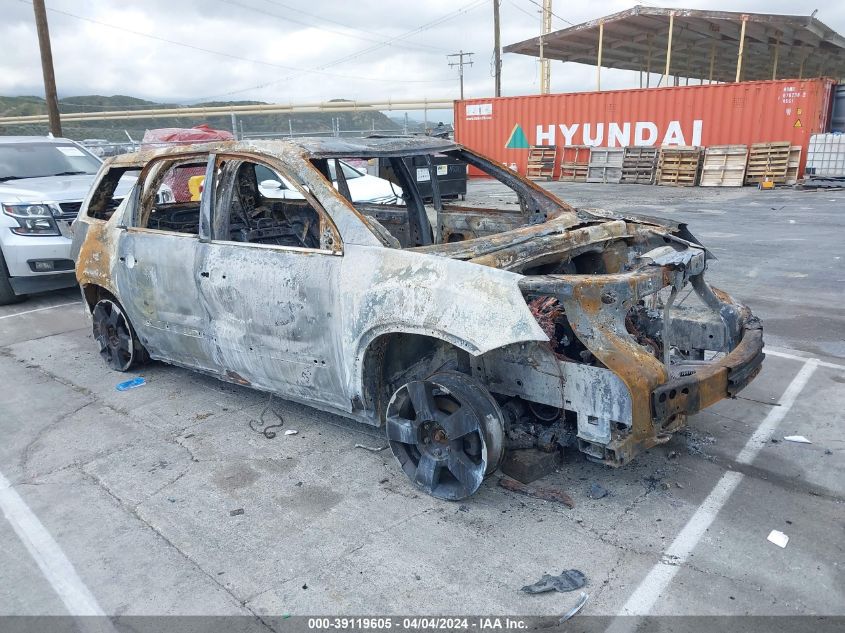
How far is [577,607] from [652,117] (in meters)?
20.5

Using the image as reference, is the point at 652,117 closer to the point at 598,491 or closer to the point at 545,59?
the point at 545,59

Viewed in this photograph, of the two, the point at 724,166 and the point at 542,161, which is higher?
the point at 542,161

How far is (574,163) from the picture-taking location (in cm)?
2252

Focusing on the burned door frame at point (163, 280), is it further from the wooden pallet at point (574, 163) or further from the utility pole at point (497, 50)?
the utility pole at point (497, 50)

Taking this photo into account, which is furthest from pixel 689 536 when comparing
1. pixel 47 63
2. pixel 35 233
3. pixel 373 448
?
pixel 47 63

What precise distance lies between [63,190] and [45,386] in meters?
3.45

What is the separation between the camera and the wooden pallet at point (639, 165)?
20495 mm

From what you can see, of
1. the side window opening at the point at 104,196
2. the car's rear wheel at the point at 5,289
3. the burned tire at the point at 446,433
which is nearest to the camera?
the burned tire at the point at 446,433

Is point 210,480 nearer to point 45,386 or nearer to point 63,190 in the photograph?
point 45,386

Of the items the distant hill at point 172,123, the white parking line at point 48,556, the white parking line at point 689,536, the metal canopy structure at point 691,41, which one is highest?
the metal canopy structure at point 691,41

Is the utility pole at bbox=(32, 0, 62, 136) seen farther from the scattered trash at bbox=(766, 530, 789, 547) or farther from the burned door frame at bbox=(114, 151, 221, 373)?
the scattered trash at bbox=(766, 530, 789, 547)

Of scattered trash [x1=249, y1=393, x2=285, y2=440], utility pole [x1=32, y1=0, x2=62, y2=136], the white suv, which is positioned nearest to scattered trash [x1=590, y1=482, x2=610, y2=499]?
scattered trash [x1=249, y1=393, x2=285, y2=440]

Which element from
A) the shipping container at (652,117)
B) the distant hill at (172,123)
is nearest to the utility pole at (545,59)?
the shipping container at (652,117)

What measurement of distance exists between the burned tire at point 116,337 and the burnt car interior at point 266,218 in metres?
1.21
